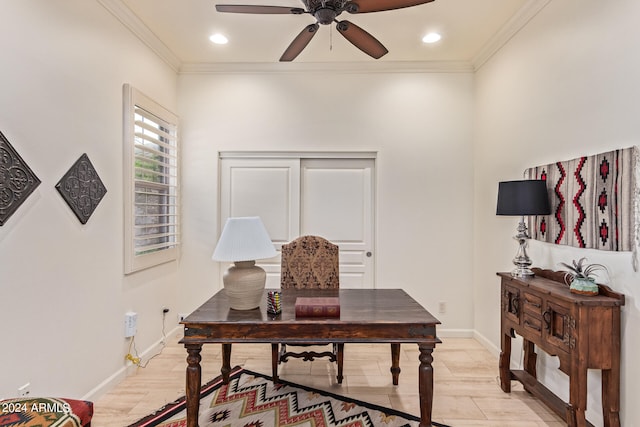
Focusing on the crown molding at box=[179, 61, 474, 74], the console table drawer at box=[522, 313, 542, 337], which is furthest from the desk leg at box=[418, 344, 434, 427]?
the crown molding at box=[179, 61, 474, 74]

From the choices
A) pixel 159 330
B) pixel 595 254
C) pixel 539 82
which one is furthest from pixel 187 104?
pixel 595 254

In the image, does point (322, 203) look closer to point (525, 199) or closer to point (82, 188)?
point (525, 199)

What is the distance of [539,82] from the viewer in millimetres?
2586

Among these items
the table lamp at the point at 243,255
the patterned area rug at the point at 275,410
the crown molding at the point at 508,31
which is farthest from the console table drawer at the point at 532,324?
the crown molding at the point at 508,31

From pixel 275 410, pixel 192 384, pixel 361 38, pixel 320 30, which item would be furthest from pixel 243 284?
pixel 320 30

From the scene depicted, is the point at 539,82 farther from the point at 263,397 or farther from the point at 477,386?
the point at 263,397

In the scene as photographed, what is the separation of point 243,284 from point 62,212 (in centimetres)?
124

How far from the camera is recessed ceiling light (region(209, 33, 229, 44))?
314cm

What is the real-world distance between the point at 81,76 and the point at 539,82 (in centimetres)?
329

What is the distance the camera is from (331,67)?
145 inches

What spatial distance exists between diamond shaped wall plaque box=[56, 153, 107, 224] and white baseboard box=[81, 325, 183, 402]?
1.19 metres

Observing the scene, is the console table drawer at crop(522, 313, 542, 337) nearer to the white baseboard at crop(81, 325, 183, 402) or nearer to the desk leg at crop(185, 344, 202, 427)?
the desk leg at crop(185, 344, 202, 427)

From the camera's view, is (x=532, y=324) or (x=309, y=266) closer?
(x=532, y=324)

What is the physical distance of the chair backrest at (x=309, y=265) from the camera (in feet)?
8.76
